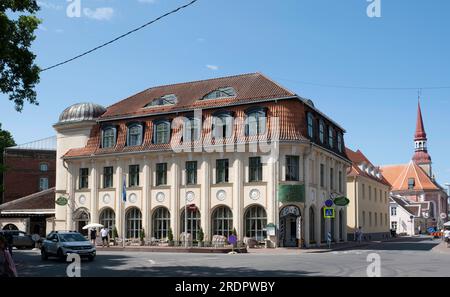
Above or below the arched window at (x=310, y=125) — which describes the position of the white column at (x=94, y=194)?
below

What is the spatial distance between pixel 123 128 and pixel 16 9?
1038 inches

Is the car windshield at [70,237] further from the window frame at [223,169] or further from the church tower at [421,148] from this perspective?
the church tower at [421,148]

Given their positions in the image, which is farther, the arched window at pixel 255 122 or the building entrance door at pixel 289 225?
the arched window at pixel 255 122

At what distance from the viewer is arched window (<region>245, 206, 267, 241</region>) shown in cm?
3888

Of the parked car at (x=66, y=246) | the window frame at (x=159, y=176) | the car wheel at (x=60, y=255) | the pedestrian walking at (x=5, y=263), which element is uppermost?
the window frame at (x=159, y=176)

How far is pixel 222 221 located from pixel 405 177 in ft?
276

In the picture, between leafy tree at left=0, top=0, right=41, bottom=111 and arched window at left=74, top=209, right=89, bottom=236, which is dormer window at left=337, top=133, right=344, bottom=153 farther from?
Result: leafy tree at left=0, top=0, right=41, bottom=111

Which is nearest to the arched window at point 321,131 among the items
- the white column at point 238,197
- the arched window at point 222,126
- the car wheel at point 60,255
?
the white column at point 238,197

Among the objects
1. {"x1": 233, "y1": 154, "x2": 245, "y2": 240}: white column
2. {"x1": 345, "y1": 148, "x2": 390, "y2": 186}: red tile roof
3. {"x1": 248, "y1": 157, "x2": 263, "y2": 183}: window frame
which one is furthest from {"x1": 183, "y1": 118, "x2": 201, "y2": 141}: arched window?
{"x1": 345, "y1": 148, "x2": 390, "y2": 186}: red tile roof

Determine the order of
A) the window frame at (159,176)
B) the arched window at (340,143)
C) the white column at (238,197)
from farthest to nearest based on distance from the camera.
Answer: the arched window at (340,143) < the window frame at (159,176) < the white column at (238,197)

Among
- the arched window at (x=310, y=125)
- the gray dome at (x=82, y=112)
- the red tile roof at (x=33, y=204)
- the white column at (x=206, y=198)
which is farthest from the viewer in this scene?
the red tile roof at (x=33, y=204)

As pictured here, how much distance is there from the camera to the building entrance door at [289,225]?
3819cm

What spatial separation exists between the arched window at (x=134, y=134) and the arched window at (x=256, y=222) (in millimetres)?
11129
